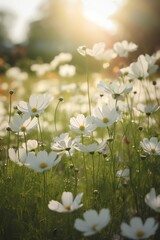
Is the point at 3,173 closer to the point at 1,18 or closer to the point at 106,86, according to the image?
the point at 106,86

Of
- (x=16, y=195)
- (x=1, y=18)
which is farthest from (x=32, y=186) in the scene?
(x=1, y=18)

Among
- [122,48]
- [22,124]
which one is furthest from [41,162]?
[122,48]

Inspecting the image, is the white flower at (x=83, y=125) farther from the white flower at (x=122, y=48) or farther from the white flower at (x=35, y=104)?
the white flower at (x=122, y=48)

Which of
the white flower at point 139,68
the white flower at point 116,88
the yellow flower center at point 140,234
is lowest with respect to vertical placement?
the yellow flower center at point 140,234

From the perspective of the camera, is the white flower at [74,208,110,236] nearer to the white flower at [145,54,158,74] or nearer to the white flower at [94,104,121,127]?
the white flower at [94,104,121,127]

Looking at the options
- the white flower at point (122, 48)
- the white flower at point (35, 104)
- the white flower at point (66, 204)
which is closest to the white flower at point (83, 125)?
the white flower at point (35, 104)

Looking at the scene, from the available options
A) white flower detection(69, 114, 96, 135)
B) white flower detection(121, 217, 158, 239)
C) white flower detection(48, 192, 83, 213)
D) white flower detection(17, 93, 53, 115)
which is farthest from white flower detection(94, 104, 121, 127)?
white flower detection(121, 217, 158, 239)
